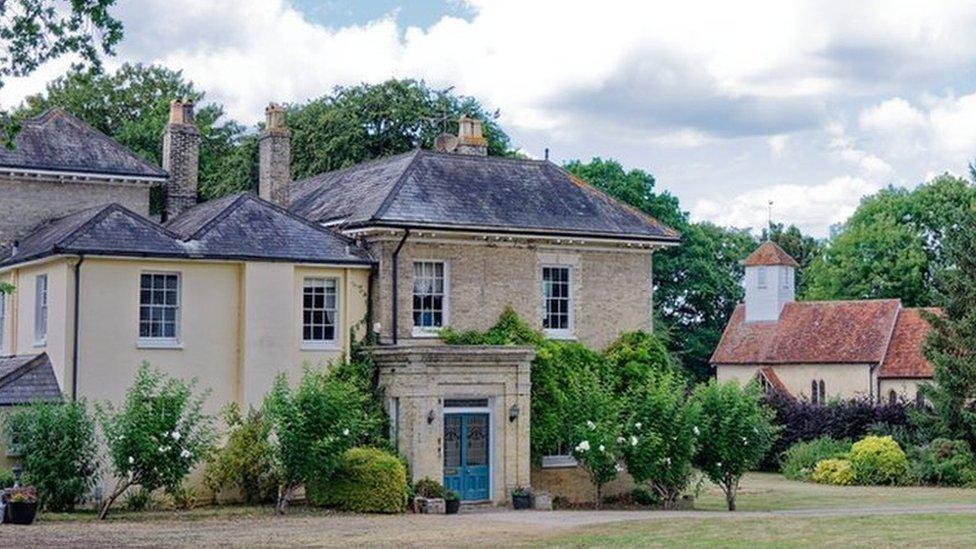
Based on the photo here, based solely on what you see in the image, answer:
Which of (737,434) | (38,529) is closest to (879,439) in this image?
(737,434)

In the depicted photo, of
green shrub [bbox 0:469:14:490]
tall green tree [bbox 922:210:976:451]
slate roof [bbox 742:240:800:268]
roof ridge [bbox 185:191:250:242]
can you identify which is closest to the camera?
green shrub [bbox 0:469:14:490]

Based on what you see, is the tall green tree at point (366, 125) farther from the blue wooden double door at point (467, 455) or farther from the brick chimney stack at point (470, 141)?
the blue wooden double door at point (467, 455)

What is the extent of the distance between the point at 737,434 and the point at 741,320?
36.4 metres

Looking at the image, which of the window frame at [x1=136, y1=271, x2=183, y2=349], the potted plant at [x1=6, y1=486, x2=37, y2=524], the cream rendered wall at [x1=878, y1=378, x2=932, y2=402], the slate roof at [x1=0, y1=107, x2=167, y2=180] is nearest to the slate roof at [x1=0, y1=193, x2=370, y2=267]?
the window frame at [x1=136, y1=271, x2=183, y2=349]

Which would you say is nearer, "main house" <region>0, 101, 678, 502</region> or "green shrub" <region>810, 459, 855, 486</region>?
"main house" <region>0, 101, 678, 502</region>

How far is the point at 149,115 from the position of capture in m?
66.2

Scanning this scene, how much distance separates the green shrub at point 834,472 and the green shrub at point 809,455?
1.04 metres

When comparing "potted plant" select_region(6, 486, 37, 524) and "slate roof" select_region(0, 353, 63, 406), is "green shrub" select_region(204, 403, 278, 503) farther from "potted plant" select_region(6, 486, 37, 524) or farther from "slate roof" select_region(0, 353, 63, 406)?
"potted plant" select_region(6, 486, 37, 524)

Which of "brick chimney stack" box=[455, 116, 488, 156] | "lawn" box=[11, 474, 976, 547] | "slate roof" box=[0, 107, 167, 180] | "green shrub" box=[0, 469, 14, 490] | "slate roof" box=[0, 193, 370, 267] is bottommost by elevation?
"lawn" box=[11, 474, 976, 547]

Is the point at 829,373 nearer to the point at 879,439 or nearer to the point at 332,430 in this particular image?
the point at 879,439

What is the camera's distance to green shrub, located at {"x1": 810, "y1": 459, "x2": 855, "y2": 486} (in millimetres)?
49969

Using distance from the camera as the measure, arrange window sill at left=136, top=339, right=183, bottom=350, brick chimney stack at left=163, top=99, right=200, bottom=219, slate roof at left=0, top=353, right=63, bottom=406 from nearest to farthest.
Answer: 1. slate roof at left=0, top=353, right=63, bottom=406
2. window sill at left=136, top=339, right=183, bottom=350
3. brick chimney stack at left=163, top=99, right=200, bottom=219

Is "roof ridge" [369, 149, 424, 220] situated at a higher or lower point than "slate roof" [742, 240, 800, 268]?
lower

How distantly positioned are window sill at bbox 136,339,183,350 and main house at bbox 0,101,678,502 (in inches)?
1.7
